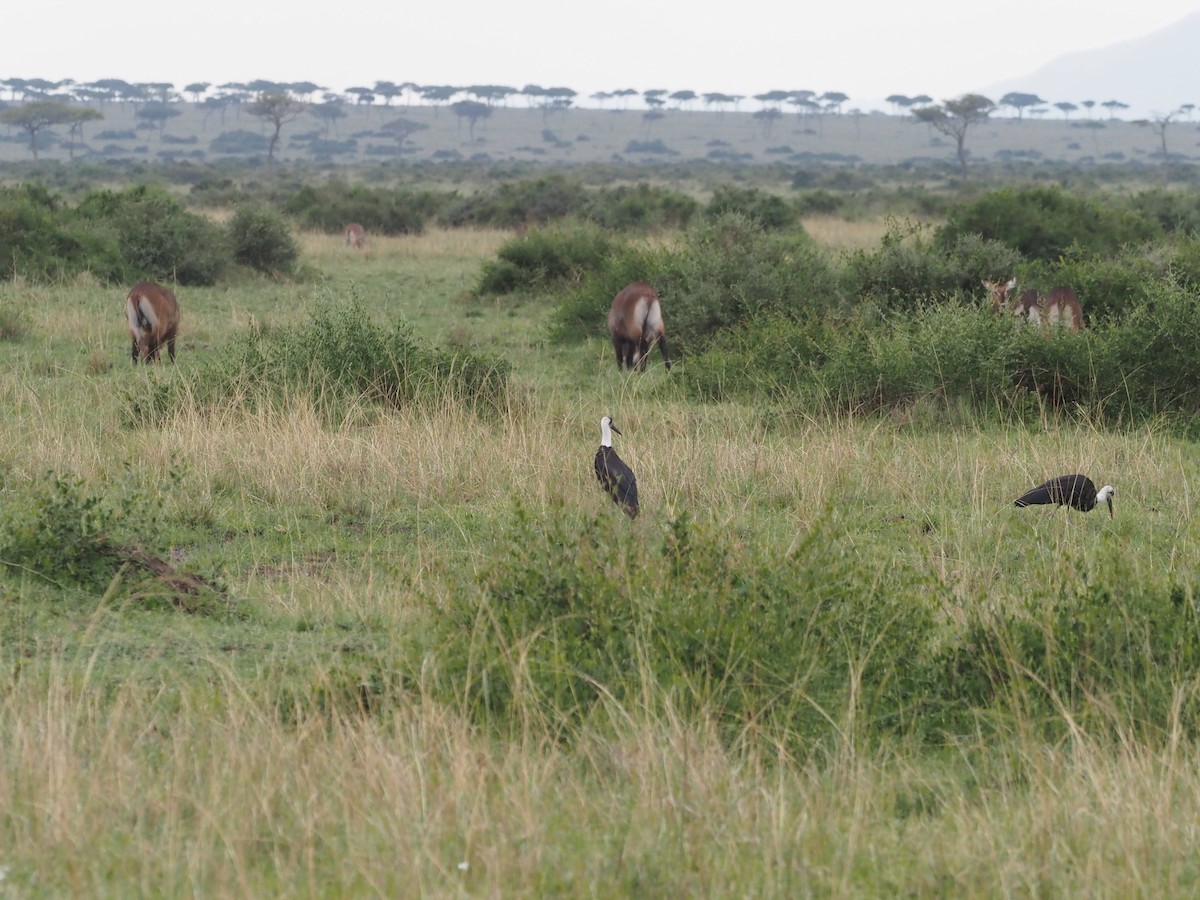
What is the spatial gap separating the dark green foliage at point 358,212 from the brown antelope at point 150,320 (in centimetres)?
1620

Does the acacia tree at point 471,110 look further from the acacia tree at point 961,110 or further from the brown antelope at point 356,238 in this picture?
the brown antelope at point 356,238

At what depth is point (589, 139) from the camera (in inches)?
4705

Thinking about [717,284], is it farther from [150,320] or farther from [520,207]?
[520,207]

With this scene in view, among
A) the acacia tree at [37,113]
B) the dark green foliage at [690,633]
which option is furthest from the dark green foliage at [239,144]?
the dark green foliage at [690,633]

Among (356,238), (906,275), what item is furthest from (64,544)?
(356,238)

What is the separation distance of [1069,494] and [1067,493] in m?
0.02

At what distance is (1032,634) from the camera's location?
4473 millimetres

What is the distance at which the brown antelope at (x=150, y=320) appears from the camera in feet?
39.1

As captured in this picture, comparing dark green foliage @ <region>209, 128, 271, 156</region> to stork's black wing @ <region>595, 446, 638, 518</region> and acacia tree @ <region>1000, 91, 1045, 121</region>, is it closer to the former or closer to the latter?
acacia tree @ <region>1000, 91, 1045, 121</region>

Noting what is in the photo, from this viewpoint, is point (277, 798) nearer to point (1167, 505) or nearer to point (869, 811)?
point (869, 811)

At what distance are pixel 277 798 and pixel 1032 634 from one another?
7.94 feet

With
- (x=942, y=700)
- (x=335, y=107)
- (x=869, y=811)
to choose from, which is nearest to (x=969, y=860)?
(x=869, y=811)

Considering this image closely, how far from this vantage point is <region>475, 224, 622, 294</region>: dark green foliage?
59.1ft

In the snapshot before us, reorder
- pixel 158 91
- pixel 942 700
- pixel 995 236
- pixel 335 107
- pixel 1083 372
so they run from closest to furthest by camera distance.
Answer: pixel 942 700 < pixel 1083 372 < pixel 995 236 < pixel 335 107 < pixel 158 91
